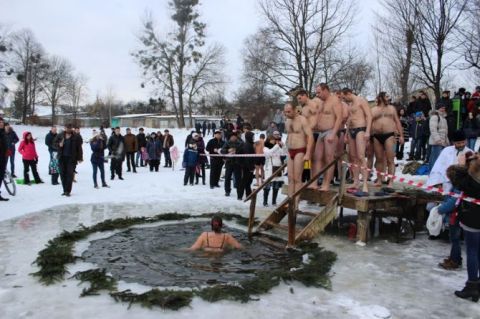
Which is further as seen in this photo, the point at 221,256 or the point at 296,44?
the point at 296,44

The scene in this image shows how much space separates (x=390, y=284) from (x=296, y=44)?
24.9 meters

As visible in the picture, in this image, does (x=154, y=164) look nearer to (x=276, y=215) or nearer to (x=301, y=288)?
(x=276, y=215)

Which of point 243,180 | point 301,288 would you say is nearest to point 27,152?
point 243,180

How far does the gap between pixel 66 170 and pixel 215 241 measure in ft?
21.9

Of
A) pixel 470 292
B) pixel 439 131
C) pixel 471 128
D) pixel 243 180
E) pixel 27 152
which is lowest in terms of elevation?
pixel 470 292

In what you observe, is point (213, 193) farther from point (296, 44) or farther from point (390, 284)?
point (296, 44)

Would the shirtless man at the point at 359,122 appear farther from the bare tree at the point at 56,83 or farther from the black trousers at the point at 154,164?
the bare tree at the point at 56,83

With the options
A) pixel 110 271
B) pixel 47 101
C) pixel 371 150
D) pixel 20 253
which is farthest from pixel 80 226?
pixel 47 101

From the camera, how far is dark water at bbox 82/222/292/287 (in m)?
6.20

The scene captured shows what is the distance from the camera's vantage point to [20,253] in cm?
705

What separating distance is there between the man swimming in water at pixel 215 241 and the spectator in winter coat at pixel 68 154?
6.26m

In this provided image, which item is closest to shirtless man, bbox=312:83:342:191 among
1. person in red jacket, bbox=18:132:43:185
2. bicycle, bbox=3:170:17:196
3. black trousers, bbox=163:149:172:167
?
bicycle, bbox=3:170:17:196

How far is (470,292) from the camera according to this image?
17.6 ft

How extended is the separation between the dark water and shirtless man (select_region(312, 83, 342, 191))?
2.23 meters
